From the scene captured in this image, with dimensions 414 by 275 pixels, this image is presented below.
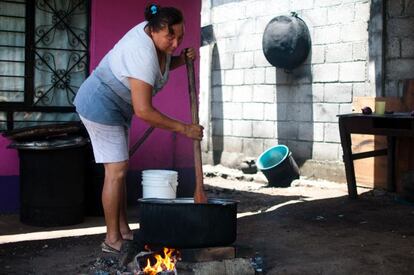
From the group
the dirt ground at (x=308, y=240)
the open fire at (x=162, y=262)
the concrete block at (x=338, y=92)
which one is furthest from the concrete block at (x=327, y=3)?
the open fire at (x=162, y=262)

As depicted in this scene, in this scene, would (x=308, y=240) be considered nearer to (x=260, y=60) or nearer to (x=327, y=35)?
(x=327, y=35)

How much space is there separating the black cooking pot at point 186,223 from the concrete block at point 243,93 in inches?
236

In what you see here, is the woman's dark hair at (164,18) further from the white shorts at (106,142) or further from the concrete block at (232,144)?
the concrete block at (232,144)

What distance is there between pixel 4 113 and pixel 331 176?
15.0ft

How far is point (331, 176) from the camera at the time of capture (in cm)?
813

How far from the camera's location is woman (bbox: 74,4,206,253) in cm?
356

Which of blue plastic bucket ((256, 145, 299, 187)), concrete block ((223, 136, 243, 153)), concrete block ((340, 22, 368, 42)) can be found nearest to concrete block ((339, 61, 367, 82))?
concrete block ((340, 22, 368, 42))

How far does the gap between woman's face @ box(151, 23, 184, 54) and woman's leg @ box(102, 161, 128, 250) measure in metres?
0.93

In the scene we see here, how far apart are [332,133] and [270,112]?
4.19ft

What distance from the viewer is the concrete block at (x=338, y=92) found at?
313 inches

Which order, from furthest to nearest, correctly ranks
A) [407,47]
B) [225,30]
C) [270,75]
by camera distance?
[225,30]
[270,75]
[407,47]

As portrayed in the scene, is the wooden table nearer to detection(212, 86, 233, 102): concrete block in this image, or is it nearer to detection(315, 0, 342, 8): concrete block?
detection(315, 0, 342, 8): concrete block

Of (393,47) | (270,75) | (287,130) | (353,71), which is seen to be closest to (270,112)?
A: (287,130)

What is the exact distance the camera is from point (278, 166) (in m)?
8.08
